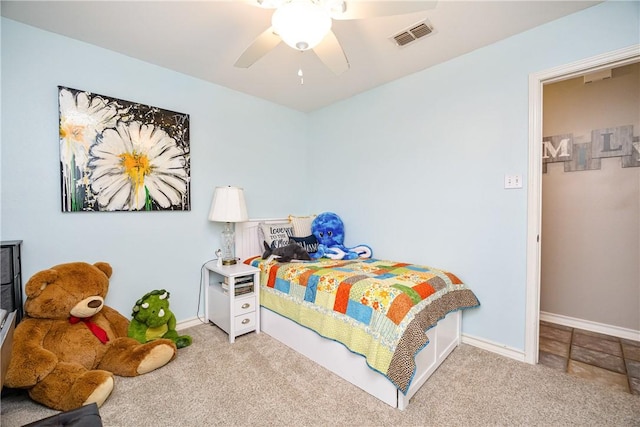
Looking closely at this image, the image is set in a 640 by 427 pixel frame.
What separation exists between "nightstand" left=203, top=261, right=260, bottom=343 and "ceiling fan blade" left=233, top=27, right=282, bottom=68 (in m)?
1.63

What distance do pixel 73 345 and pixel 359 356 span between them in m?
1.84

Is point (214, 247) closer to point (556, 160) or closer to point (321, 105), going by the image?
point (321, 105)

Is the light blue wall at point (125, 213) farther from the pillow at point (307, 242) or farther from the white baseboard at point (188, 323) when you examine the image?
the pillow at point (307, 242)

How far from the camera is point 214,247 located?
2908 mm

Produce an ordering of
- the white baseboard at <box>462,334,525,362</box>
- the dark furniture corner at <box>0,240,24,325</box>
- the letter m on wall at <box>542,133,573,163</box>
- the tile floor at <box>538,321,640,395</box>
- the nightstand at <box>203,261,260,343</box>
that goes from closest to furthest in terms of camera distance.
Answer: the dark furniture corner at <box>0,240,24,325</box> < the tile floor at <box>538,321,640,395</box> < the white baseboard at <box>462,334,525,362</box> < the nightstand at <box>203,261,260,343</box> < the letter m on wall at <box>542,133,573,163</box>

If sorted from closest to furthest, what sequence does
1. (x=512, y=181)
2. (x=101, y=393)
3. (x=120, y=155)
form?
(x=101, y=393), (x=512, y=181), (x=120, y=155)

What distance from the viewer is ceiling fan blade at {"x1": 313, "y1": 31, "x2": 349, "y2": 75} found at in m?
1.57

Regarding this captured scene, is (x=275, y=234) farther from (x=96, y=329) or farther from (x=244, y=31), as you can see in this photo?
(x=244, y=31)

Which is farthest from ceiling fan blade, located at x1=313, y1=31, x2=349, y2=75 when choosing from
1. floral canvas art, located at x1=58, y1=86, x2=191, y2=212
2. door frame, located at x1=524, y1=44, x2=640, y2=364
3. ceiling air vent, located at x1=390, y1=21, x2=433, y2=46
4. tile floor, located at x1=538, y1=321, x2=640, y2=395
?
tile floor, located at x1=538, y1=321, x2=640, y2=395

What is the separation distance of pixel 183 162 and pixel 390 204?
2062mm

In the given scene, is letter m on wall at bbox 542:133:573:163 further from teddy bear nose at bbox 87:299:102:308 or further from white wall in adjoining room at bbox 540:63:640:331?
teddy bear nose at bbox 87:299:102:308

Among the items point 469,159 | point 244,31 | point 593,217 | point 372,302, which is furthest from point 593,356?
point 244,31

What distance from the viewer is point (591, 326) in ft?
8.66

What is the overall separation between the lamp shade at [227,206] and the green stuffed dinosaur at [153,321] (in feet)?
2.61
